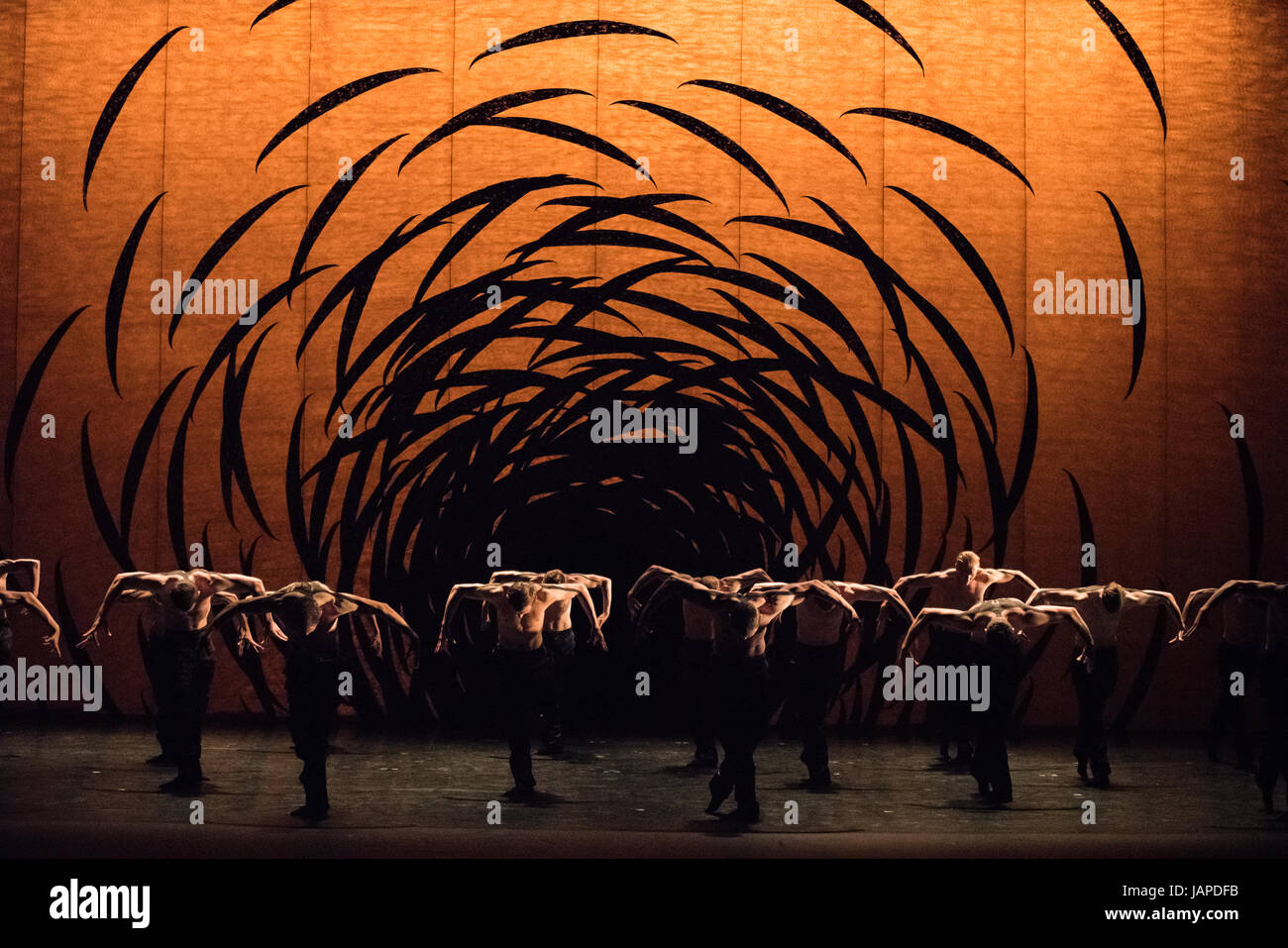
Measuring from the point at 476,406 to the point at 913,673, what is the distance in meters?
5.18

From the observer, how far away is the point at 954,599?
37.2 ft

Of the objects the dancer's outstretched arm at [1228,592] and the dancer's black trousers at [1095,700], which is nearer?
the dancer's outstretched arm at [1228,592]

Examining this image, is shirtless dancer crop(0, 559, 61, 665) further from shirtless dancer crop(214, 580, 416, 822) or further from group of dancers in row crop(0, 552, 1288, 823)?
shirtless dancer crop(214, 580, 416, 822)

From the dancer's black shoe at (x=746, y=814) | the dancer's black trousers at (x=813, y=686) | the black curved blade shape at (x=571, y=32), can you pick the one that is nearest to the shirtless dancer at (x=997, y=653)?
the dancer's black trousers at (x=813, y=686)

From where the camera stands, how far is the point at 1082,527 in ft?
42.9

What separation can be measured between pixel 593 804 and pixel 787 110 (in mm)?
7661

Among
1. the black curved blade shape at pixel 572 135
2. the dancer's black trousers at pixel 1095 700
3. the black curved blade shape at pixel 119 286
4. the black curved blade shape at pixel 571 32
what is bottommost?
the dancer's black trousers at pixel 1095 700

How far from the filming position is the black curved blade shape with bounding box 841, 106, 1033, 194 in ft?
43.4

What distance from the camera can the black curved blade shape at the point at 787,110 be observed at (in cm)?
1325

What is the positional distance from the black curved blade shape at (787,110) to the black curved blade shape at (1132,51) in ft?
9.70

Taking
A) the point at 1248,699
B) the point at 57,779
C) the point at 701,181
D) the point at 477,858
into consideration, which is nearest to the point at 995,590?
the point at 1248,699

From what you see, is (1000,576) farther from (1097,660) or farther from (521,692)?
(521,692)

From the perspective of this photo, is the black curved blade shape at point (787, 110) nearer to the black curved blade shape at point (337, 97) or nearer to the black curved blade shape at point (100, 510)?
the black curved blade shape at point (337, 97)
